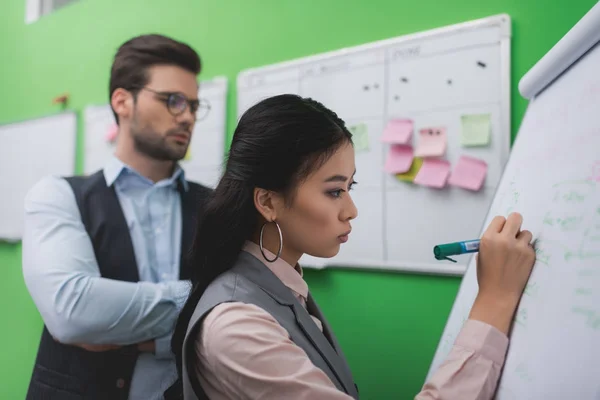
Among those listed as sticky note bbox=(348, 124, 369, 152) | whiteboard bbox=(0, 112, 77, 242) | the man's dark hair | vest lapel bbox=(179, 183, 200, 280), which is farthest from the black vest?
whiteboard bbox=(0, 112, 77, 242)

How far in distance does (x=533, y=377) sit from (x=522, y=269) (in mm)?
170

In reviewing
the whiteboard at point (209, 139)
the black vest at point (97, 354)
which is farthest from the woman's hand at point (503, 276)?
the whiteboard at point (209, 139)

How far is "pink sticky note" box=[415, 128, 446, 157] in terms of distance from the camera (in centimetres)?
142

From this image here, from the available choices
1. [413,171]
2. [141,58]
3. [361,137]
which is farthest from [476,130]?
[141,58]

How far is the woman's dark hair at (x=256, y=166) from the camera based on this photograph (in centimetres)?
82

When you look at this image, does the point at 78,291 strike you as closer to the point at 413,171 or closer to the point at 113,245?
the point at 113,245

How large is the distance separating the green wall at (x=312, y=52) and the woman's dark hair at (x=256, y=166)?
0.79m

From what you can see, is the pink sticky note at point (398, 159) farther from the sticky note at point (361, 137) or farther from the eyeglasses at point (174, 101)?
the eyeglasses at point (174, 101)

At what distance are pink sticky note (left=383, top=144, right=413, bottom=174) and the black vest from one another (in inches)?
26.1

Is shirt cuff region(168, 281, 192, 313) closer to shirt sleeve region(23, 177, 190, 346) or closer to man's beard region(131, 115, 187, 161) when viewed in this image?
shirt sleeve region(23, 177, 190, 346)

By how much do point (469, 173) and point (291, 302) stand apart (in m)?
0.82

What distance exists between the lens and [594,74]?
2.24 ft

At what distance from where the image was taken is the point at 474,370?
2.26 ft

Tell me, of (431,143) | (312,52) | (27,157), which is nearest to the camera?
(431,143)
